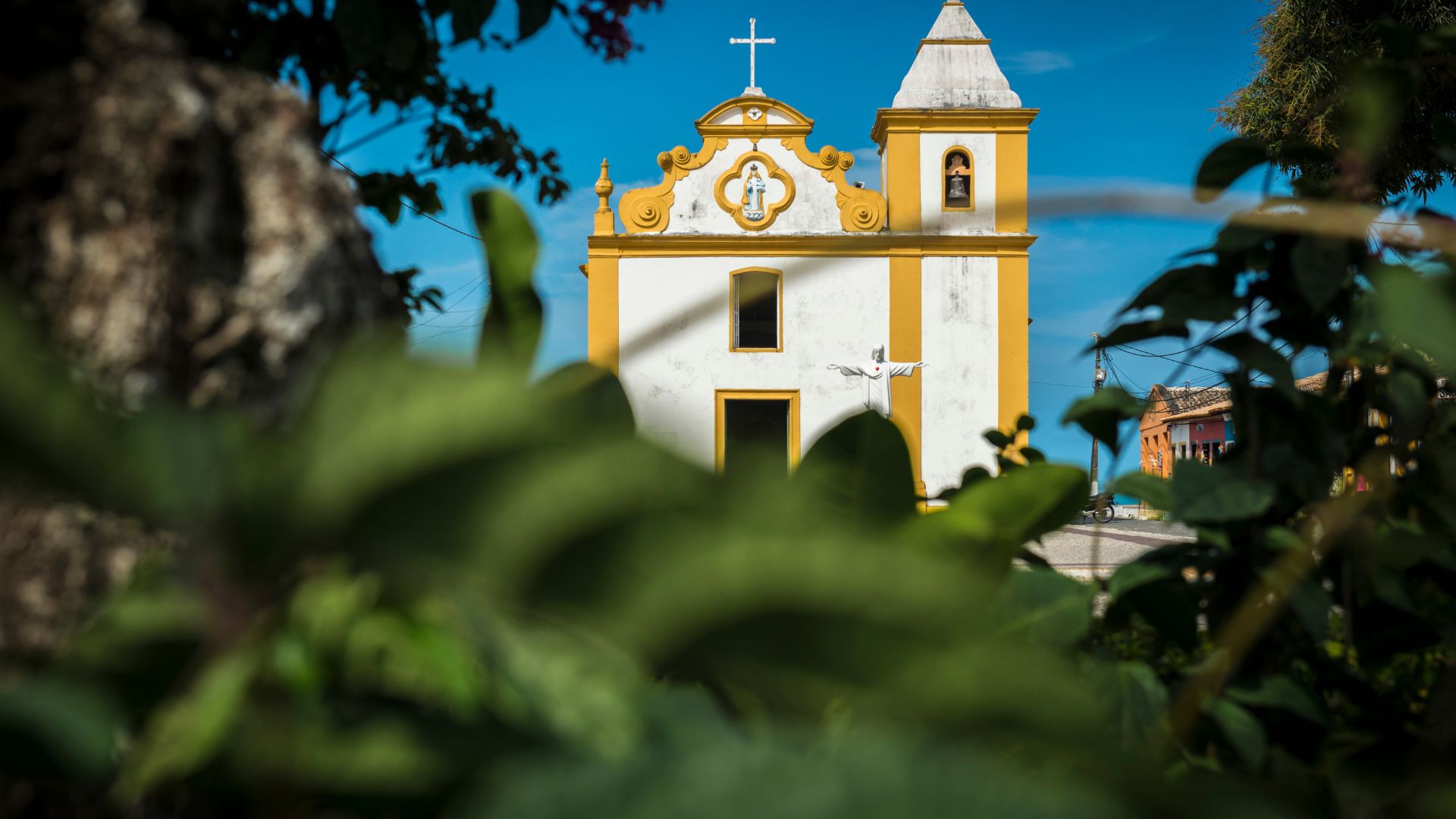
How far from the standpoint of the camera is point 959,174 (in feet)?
28.1

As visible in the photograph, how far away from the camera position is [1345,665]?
0.38 meters

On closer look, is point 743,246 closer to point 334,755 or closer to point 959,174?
Result: point 959,174

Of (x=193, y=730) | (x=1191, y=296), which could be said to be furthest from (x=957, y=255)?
(x=193, y=730)

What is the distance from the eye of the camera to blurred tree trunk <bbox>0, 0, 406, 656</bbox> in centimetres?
14

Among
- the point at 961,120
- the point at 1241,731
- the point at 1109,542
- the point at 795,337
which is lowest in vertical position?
the point at 1109,542

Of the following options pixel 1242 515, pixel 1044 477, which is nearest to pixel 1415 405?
pixel 1242 515

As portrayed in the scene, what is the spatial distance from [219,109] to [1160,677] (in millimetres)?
446

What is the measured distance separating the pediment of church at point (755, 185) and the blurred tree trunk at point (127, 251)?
8.73 metres

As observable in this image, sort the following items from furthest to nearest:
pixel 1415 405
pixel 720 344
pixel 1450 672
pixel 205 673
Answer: pixel 720 344
pixel 1415 405
pixel 1450 672
pixel 205 673

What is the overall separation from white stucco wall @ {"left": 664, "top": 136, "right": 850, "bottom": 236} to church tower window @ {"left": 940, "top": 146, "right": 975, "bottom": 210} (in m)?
1.05

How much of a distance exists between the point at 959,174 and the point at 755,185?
192 cm

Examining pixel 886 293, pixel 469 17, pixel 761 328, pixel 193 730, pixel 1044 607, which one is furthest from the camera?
pixel 761 328

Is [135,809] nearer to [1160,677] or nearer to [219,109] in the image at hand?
[219,109]

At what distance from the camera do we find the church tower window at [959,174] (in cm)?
853
